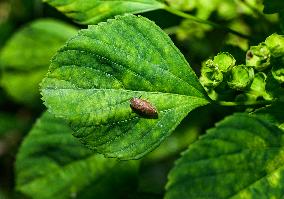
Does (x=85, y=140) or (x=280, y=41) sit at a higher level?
(x=280, y=41)

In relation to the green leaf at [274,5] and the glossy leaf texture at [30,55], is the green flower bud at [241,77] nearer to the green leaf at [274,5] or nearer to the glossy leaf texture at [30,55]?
the green leaf at [274,5]

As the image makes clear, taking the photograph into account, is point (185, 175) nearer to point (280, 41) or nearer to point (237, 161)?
point (237, 161)

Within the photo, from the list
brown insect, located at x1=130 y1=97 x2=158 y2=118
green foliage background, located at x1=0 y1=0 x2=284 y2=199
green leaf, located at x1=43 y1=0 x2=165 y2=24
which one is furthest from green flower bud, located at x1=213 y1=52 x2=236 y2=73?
green leaf, located at x1=43 y1=0 x2=165 y2=24

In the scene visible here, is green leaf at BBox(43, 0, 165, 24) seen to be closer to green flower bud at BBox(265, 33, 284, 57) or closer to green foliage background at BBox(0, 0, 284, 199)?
green foliage background at BBox(0, 0, 284, 199)

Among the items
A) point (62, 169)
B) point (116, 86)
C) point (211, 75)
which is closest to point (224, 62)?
point (211, 75)

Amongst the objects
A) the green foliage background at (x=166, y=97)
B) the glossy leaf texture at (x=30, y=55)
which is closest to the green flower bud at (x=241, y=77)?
the green foliage background at (x=166, y=97)

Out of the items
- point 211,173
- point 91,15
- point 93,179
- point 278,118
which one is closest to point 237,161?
point 211,173
